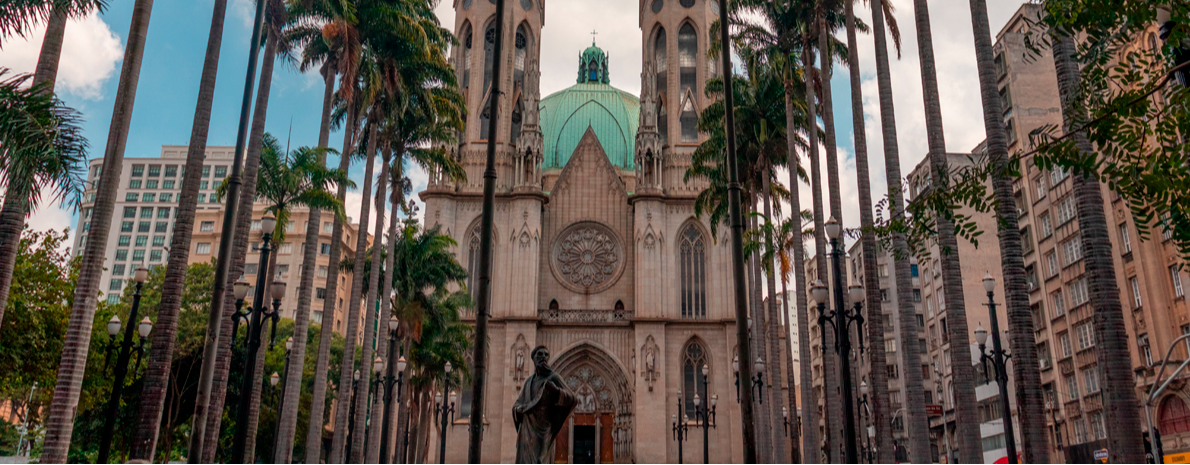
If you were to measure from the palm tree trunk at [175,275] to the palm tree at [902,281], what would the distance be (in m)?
14.6

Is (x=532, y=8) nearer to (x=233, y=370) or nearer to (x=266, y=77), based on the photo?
(x=233, y=370)

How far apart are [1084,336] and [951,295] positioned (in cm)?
2810

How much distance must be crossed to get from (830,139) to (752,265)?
41.8 ft

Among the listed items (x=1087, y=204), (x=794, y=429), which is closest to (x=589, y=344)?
(x=794, y=429)

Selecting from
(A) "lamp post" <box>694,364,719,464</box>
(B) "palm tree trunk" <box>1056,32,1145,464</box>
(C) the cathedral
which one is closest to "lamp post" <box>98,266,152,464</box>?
(A) "lamp post" <box>694,364,719,464</box>

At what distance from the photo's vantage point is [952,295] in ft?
56.6

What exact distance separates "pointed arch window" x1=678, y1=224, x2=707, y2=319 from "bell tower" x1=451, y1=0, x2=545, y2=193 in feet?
31.9

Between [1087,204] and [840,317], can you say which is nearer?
[1087,204]

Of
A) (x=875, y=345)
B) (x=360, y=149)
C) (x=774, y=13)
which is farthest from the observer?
(x=360, y=149)

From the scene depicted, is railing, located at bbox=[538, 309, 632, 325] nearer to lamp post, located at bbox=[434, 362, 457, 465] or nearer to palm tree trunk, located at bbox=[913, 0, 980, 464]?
lamp post, located at bbox=[434, 362, 457, 465]

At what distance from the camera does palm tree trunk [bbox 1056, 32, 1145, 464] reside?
12.6 meters

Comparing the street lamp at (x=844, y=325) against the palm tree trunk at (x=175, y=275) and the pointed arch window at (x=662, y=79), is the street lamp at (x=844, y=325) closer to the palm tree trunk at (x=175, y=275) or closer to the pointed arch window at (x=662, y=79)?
the palm tree trunk at (x=175, y=275)

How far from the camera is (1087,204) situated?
45.6 feet

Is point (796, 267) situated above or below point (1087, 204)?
above
